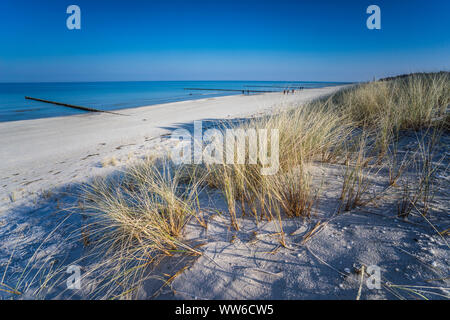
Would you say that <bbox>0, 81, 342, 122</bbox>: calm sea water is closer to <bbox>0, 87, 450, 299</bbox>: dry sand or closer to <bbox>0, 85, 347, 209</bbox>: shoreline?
<bbox>0, 87, 450, 299</bbox>: dry sand

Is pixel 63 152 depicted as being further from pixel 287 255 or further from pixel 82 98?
pixel 82 98

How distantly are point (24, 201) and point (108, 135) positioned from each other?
3.90 metres

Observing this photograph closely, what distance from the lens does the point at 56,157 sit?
4355 millimetres

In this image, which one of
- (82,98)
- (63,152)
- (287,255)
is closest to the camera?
(287,255)

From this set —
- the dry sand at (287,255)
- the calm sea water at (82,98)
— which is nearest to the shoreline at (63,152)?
the dry sand at (287,255)

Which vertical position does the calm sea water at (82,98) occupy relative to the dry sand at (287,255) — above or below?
above

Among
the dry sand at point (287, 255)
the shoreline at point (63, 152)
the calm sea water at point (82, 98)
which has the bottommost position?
the dry sand at point (287, 255)

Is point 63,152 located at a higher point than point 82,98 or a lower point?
lower

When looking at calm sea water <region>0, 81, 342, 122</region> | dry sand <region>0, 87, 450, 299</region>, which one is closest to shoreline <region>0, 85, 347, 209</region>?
dry sand <region>0, 87, 450, 299</region>

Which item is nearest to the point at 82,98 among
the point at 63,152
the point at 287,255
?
the point at 63,152

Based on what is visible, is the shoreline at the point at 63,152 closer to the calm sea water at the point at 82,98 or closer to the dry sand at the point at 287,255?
the dry sand at the point at 287,255

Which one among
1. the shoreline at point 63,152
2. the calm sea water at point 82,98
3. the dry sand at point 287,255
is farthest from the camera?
the calm sea water at point 82,98

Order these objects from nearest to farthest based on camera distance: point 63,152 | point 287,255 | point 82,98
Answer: point 287,255 < point 63,152 < point 82,98
